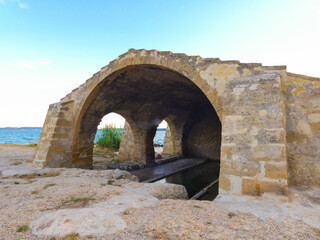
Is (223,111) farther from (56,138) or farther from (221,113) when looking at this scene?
(56,138)

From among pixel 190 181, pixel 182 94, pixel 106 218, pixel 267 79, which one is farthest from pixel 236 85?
pixel 182 94

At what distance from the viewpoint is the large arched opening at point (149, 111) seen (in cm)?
568

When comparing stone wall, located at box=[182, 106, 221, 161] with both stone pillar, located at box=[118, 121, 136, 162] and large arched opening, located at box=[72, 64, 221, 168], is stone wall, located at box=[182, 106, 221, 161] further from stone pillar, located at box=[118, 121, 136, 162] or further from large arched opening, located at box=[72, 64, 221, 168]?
stone pillar, located at box=[118, 121, 136, 162]

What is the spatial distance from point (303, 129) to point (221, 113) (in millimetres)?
1246

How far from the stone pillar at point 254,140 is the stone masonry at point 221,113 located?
0.04 feet

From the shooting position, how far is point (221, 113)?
347 centimetres

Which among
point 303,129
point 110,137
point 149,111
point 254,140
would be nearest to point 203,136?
point 149,111

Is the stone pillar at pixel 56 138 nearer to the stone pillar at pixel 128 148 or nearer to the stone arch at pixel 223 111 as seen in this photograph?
the stone arch at pixel 223 111

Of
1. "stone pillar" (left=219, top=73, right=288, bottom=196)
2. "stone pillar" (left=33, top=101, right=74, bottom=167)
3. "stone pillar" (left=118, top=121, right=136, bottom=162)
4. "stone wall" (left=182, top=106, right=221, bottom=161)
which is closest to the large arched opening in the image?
"stone wall" (left=182, top=106, right=221, bottom=161)

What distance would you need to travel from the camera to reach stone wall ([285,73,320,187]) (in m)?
2.72

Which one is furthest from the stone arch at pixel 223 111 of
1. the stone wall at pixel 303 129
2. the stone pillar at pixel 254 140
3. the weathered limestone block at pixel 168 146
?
the weathered limestone block at pixel 168 146

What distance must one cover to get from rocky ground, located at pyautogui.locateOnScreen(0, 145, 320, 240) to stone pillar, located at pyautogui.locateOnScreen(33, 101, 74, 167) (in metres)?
2.79

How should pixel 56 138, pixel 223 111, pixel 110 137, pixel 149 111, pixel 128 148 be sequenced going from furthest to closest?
pixel 110 137, pixel 128 148, pixel 149 111, pixel 56 138, pixel 223 111

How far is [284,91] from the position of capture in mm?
3180
